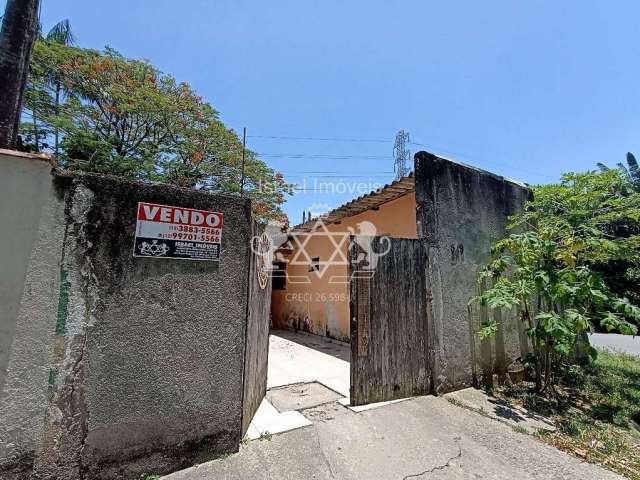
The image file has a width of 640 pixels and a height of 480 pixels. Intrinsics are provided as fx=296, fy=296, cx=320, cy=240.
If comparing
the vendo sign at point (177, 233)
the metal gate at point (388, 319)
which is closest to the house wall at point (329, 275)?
the metal gate at point (388, 319)

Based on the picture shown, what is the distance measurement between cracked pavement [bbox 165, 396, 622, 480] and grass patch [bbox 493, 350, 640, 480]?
0.25m

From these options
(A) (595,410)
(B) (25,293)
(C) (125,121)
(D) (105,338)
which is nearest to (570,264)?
(A) (595,410)

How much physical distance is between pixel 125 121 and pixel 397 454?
13.4 m

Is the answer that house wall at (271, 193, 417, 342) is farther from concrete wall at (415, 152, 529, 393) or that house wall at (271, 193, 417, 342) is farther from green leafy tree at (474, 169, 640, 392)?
green leafy tree at (474, 169, 640, 392)

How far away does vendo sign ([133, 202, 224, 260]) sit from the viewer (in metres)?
2.50

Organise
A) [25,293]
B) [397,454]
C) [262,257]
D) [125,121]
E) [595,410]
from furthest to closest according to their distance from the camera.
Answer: [125,121]
[595,410]
[262,257]
[397,454]
[25,293]

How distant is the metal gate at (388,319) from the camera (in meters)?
3.91

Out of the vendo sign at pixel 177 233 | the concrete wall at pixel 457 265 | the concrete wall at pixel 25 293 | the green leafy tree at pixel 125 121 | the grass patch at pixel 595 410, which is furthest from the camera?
the green leafy tree at pixel 125 121

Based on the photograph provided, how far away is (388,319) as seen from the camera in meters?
4.13

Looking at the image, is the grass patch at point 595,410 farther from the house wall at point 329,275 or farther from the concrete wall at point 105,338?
the concrete wall at point 105,338

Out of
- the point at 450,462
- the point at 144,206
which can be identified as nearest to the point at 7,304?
the point at 144,206

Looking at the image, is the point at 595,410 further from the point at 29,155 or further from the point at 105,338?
the point at 29,155

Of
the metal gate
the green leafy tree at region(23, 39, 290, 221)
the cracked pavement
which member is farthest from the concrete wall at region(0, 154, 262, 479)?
the green leafy tree at region(23, 39, 290, 221)

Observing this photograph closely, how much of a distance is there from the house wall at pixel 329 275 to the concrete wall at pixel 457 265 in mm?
1458
